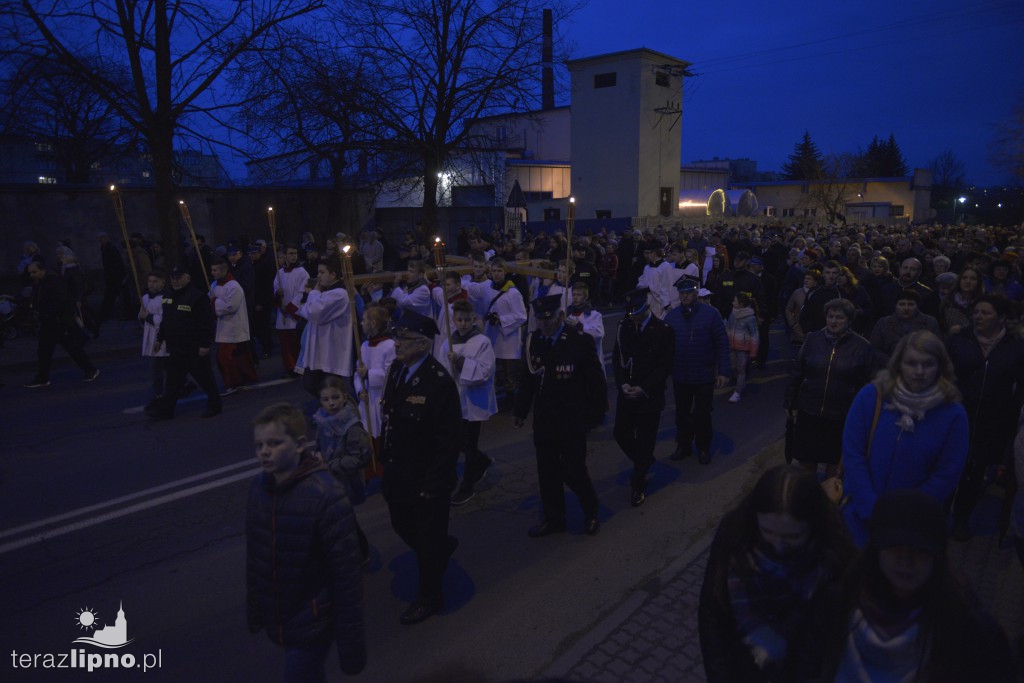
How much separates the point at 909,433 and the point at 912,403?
15cm

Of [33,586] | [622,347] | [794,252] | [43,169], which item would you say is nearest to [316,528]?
[33,586]

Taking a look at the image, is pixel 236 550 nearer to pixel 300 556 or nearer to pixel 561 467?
pixel 561 467

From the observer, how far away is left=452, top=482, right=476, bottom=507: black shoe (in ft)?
20.0

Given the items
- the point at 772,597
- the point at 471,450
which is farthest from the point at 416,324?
the point at 772,597

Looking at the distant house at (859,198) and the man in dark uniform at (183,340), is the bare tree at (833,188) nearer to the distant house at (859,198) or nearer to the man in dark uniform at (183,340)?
the distant house at (859,198)

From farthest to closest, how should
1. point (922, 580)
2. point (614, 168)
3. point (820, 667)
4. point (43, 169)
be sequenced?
point (614, 168) < point (43, 169) < point (820, 667) < point (922, 580)

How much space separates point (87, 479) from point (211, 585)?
2.75m

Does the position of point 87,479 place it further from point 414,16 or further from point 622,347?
point 414,16

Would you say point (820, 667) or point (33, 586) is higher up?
A: point (820, 667)

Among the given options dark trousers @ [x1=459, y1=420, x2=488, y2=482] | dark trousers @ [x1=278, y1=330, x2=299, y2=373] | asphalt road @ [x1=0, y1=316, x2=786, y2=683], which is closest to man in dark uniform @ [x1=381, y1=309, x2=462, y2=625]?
asphalt road @ [x1=0, y1=316, x2=786, y2=683]

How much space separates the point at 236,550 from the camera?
530cm

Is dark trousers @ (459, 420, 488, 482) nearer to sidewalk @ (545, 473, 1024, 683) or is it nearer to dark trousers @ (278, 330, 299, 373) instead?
sidewalk @ (545, 473, 1024, 683)

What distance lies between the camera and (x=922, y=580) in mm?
2029

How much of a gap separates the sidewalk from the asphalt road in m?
0.12
